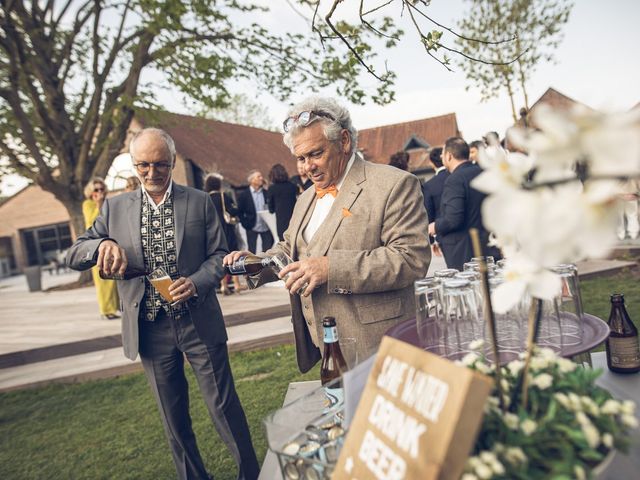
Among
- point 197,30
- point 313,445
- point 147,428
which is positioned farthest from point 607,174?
point 197,30

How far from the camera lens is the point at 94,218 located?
21.5 feet

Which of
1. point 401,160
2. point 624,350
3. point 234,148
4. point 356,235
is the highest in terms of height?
point 234,148

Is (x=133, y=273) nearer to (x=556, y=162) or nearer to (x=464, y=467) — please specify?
(x=464, y=467)

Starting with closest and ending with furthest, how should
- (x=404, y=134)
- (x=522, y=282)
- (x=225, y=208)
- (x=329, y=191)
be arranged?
(x=522, y=282)
(x=329, y=191)
(x=225, y=208)
(x=404, y=134)

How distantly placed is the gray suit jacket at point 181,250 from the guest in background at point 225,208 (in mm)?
3628

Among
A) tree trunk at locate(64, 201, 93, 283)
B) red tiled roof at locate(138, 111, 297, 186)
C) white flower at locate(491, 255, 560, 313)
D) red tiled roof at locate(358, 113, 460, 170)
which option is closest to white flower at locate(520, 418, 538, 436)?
white flower at locate(491, 255, 560, 313)

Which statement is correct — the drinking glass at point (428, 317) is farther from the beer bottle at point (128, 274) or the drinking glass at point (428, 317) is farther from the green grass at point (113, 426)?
the green grass at point (113, 426)

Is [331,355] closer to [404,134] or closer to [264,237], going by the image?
[264,237]

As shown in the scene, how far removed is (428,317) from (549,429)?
2.43 ft

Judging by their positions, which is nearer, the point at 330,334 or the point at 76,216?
the point at 330,334

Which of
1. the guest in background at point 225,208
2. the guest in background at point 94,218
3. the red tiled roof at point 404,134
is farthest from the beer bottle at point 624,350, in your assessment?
the red tiled roof at point 404,134

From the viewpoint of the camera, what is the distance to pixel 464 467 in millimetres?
706

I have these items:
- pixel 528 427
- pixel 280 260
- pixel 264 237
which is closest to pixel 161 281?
pixel 280 260

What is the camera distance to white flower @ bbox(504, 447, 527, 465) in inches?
28.8
